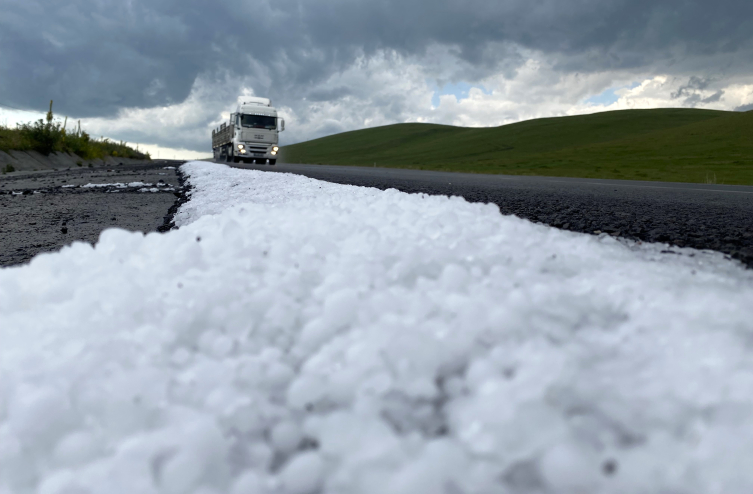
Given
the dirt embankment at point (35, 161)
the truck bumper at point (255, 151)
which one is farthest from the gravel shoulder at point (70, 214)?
the truck bumper at point (255, 151)

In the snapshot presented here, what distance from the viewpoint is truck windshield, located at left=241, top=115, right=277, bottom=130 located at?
23.2m

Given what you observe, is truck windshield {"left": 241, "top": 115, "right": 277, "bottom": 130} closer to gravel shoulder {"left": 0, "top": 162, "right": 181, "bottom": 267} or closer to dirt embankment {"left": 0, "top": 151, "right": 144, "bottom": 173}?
dirt embankment {"left": 0, "top": 151, "right": 144, "bottom": 173}

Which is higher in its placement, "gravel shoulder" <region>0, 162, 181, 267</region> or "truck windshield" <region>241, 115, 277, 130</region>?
"truck windshield" <region>241, 115, 277, 130</region>

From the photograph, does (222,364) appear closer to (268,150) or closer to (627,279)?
(627,279)

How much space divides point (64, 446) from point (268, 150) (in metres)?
23.7

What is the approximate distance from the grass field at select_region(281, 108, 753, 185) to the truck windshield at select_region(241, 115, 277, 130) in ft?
30.8

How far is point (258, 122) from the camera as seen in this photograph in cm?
2334

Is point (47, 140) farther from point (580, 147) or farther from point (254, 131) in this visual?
point (580, 147)

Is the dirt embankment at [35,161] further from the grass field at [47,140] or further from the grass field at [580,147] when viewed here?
the grass field at [580,147]

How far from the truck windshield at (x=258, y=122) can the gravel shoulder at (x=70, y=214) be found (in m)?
15.7

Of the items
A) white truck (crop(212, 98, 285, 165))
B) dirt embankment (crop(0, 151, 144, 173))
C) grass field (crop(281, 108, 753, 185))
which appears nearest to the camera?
dirt embankment (crop(0, 151, 144, 173))

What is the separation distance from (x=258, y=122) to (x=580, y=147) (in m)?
34.8

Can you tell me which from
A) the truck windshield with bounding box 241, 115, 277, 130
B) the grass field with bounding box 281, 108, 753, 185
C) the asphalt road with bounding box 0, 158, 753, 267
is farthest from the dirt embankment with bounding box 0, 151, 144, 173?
the grass field with bounding box 281, 108, 753, 185

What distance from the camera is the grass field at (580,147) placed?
26.9 meters
